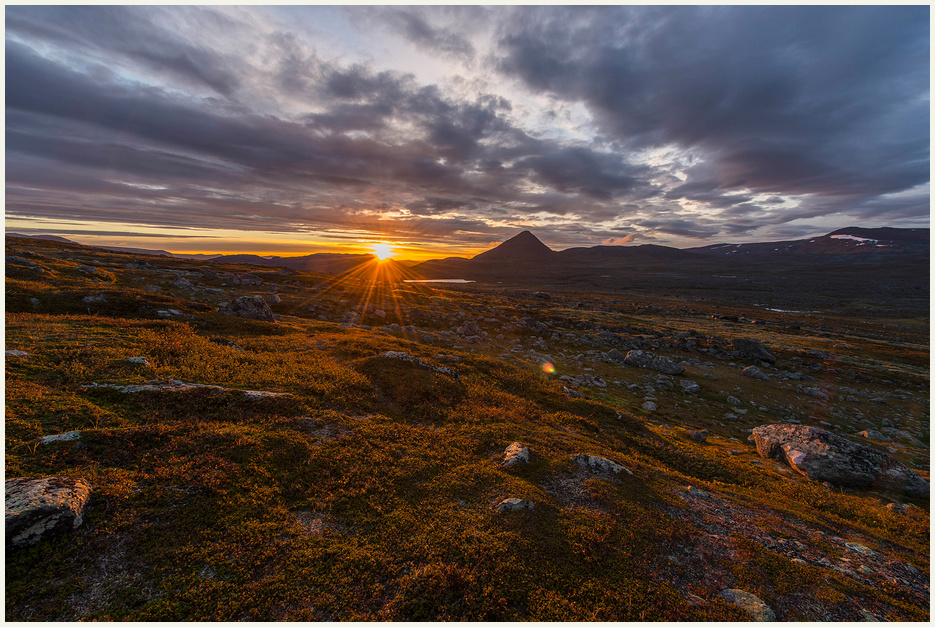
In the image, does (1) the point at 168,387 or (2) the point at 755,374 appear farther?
(2) the point at 755,374

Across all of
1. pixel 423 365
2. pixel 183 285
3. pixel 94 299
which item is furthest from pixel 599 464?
pixel 183 285

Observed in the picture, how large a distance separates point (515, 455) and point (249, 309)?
1117 inches

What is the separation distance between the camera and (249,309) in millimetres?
29375

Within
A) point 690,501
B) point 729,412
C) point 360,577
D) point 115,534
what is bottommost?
point 729,412

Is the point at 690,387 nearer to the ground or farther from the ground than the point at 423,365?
nearer to the ground

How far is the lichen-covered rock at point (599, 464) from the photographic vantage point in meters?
11.5

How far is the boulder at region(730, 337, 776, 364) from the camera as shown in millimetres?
38938

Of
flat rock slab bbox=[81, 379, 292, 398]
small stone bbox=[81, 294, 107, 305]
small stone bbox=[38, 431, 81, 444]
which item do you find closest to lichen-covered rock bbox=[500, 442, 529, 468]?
flat rock slab bbox=[81, 379, 292, 398]

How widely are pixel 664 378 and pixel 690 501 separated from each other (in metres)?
20.8

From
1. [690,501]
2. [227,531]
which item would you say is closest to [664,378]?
[690,501]

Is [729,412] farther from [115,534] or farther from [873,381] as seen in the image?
[115,534]

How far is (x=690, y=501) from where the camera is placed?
10.9m

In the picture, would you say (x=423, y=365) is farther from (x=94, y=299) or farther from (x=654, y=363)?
(x=654, y=363)

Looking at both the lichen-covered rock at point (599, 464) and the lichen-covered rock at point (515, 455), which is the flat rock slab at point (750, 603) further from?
the lichen-covered rock at point (515, 455)
